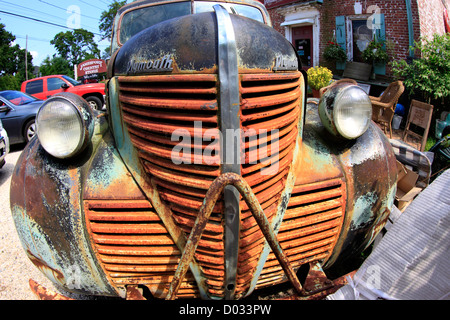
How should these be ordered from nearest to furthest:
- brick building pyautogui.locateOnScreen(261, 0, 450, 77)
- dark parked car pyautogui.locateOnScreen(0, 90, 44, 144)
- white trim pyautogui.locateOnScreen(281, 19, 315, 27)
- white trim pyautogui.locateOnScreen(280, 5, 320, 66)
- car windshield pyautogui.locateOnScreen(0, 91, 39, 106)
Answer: dark parked car pyautogui.locateOnScreen(0, 90, 44, 144) → car windshield pyautogui.locateOnScreen(0, 91, 39, 106) → brick building pyautogui.locateOnScreen(261, 0, 450, 77) → white trim pyautogui.locateOnScreen(280, 5, 320, 66) → white trim pyautogui.locateOnScreen(281, 19, 315, 27)

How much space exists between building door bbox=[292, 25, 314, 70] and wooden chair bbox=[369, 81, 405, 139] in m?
6.64

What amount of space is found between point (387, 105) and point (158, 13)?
6303 millimetres

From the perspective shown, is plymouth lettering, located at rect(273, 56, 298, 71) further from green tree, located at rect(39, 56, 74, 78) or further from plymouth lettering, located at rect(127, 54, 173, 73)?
green tree, located at rect(39, 56, 74, 78)

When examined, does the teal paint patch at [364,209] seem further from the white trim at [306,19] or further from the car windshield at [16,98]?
the white trim at [306,19]

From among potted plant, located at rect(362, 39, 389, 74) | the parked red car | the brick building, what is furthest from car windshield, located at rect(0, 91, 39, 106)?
potted plant, located at rect(362, 39, 389, 74)

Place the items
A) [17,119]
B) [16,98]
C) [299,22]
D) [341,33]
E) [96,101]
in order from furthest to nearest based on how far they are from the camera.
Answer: [299,22], [341,33], [96,101], [16,98], [17,119]

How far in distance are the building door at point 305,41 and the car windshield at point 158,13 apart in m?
11.3

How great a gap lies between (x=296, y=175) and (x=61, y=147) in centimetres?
141

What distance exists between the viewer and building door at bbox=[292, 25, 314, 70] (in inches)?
→ 536

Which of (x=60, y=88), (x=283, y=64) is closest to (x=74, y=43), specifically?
(x=60, y=88)

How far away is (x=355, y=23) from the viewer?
11812 mm

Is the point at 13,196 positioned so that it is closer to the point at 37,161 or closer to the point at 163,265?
the point at 37,161

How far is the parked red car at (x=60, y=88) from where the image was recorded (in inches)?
459

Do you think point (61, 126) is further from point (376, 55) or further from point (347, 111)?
point (376, 55)
